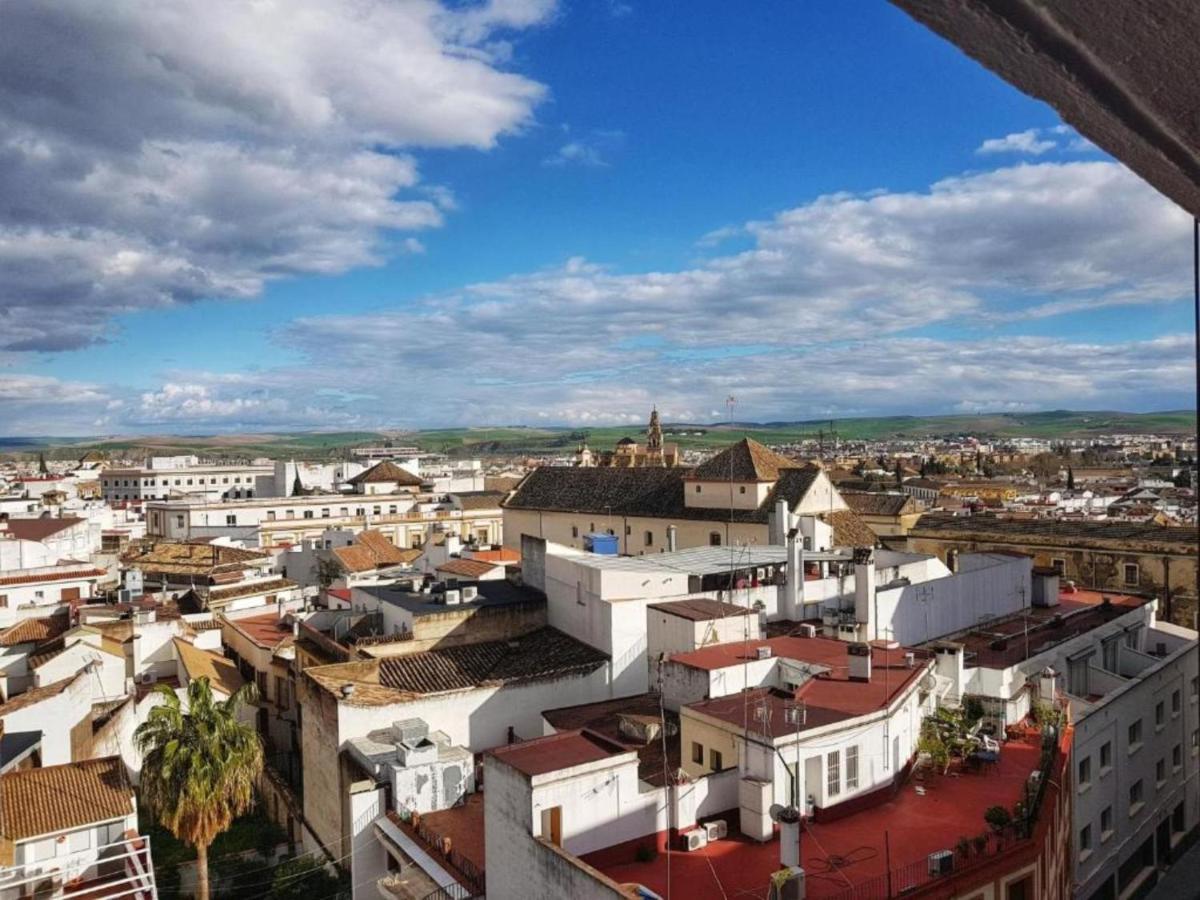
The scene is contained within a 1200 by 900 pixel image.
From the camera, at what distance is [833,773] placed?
1308cm

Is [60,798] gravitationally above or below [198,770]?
below

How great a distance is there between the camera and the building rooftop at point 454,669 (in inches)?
739

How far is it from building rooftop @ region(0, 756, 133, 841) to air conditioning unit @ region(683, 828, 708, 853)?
11.6 metres

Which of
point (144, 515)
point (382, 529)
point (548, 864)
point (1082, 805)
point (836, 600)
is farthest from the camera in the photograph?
point (144, 515)

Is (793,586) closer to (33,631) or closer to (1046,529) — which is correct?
(1046,529)

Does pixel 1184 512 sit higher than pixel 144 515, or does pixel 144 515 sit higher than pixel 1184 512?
pixel 1184 512

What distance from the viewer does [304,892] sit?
16750mm

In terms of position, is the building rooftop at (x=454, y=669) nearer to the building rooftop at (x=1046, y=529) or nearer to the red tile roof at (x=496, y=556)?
the red tile roof at (x=496, y=556)

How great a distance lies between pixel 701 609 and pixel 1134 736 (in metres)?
8.95

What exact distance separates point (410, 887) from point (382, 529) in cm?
4972

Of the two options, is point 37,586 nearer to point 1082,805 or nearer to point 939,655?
point 939,655

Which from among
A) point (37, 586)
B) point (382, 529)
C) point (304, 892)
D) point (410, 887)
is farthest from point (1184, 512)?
point (382, 529)

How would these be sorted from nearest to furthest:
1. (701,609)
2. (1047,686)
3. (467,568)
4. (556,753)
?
1. (556,753)
2. (1047,686)
3. (701,609)
4. (467,568)

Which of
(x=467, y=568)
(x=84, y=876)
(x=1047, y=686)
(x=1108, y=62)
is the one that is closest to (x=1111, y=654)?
(x=1047, y=686)
